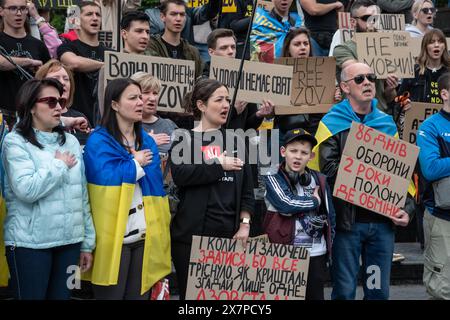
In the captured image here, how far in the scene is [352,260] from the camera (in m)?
8.13

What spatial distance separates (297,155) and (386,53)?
3.35 meters

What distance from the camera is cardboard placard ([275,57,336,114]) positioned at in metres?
9.97

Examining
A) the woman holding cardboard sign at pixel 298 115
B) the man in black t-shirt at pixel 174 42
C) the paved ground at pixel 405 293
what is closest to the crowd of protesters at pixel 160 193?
the woman holding cardboard sign at pixel 298 115

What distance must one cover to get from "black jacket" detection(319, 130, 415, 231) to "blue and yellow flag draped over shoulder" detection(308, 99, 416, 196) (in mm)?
46

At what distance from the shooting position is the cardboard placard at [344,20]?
39.7 feet

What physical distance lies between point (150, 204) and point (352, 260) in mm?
1755

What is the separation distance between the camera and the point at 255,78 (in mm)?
9461

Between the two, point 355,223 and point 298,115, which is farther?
point 298,115

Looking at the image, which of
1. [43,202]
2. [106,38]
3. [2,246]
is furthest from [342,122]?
[106,38]

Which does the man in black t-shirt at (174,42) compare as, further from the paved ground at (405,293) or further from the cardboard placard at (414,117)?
the paved ground at (405,293)

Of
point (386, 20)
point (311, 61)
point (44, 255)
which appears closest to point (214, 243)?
point (44, 255)

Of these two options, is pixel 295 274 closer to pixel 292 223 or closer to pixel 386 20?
pixel 292 223

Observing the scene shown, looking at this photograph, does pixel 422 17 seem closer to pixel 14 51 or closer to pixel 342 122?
pixel 342 122

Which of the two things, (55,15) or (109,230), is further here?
(55,15)
